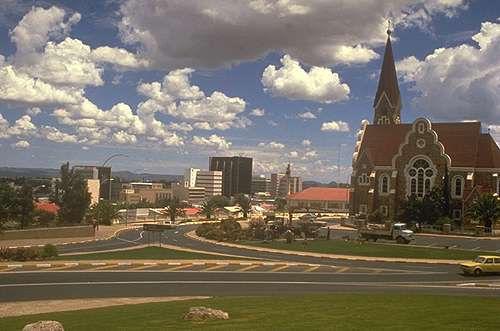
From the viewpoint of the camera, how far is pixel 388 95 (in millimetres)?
96562

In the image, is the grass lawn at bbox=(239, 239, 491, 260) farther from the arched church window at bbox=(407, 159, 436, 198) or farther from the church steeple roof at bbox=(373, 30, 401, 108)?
the church steeple roof at bbox=(373, 30, 401, 108)

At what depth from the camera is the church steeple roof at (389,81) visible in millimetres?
96625

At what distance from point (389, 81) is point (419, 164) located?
25.3 metres

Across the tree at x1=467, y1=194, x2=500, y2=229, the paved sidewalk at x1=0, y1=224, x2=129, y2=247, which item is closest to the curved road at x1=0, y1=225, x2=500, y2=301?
the paved sidewalk at x1=0, y1=224, x2=129, y2=247

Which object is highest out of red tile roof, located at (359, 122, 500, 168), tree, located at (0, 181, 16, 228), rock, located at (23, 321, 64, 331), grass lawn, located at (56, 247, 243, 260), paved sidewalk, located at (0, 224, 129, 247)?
red tile roof, located at (359, 122, 500, 168)

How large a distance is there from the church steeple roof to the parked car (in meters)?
67.1

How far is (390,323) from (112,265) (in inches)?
912

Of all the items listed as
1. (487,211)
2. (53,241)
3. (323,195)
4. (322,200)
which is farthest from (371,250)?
(323,195)

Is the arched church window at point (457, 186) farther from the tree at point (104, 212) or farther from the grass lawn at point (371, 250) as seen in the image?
the tree at point (104, 212)

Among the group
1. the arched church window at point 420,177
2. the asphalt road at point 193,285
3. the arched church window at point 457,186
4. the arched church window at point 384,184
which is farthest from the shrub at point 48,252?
the arched church window at point 457,186

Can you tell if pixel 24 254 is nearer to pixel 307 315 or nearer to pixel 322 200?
pixel 307 315

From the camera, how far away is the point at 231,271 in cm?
3197

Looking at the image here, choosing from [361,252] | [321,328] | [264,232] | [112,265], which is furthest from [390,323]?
[264,232]

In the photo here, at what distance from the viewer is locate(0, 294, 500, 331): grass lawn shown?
46.3 ft
